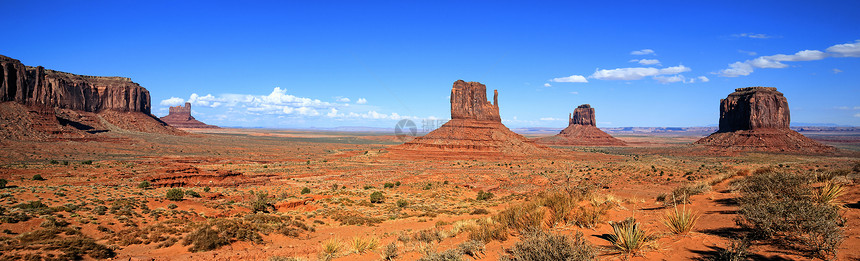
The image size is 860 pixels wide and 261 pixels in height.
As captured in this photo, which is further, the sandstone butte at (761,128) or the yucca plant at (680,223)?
the sandstone butte at (761,128)

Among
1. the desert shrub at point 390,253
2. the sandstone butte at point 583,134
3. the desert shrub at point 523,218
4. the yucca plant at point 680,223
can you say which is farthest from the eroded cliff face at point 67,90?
the sandstone butte at point 583,134

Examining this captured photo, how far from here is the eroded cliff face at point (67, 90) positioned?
72281mm

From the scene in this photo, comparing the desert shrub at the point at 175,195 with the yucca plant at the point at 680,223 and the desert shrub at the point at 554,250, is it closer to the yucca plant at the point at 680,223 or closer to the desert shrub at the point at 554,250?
the desert shrub at the point at 554,250

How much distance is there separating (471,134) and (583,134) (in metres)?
75.7

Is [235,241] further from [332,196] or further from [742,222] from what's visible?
[742,222]

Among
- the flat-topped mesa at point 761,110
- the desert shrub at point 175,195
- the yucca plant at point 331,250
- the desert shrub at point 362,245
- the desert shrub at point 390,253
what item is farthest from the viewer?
the flat-topped mesa at point 761,110

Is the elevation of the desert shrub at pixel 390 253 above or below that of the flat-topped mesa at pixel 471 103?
below

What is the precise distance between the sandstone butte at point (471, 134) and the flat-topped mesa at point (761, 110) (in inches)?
1970

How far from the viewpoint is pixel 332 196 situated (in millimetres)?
24125

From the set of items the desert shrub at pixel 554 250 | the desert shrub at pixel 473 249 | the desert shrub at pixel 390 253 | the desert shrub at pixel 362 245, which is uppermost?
the desert shrub at pixel 554 250

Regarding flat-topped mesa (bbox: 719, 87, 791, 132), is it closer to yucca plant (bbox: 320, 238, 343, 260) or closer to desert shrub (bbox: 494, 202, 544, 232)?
desert shrub (bbox: 494, 202, 544, 232)

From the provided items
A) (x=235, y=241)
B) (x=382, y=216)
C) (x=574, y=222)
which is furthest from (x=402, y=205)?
(x=574, y=222)

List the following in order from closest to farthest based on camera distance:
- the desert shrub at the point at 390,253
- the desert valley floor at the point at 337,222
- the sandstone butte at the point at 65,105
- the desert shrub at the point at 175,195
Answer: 1. the desert valley floor at the point at 337,222
2. the desert shrub at the point at 390,253
3. the desert shrub at the point at 175,195
4. the sandstone butte at the point at 65,105

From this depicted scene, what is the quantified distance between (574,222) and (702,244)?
2542mm
